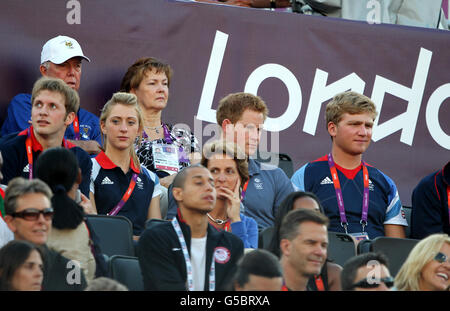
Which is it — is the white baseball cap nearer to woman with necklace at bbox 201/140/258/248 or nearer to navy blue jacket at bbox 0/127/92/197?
navy blue jacket at bbox 0/127/92/197

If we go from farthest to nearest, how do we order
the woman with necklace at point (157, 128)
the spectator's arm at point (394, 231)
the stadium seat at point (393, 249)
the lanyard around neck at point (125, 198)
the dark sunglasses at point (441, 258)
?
the woman with necklace at point (157, 128) → the spectator's arm at point (394, 231) → the lanyard around neck at point (125, 198) → the stadium seat at point (393, 249) → the dark sunglasses at point (441, 258)

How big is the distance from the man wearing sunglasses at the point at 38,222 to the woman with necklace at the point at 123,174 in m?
1.43

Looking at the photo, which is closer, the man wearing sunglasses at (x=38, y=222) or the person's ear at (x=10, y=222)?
the man wearing sunglasses at (x=38, y=222)

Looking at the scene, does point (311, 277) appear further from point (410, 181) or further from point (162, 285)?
point (410, 181)

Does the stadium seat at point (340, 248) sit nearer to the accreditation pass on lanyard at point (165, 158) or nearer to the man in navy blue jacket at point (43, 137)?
the accreditation pass on lanyard at point (165, 158)

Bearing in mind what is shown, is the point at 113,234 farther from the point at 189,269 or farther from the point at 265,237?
the point at 265,237

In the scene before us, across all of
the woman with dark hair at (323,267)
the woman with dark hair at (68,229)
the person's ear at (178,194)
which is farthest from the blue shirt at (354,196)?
the woman with dark hair at (68,229)

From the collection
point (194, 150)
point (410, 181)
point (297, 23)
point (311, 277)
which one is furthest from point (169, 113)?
point (311, 277)

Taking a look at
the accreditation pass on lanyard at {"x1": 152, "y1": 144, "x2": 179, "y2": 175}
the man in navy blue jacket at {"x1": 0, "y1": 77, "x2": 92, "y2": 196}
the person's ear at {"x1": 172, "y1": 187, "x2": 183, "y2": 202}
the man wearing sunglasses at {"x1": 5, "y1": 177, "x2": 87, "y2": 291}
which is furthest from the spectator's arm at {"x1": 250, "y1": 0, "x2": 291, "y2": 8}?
the man wearing sunglasses at {"x1": 5, "y1": 177, "x2": 87, "y2": 291}

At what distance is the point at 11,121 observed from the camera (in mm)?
7293

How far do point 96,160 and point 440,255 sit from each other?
2629 mm

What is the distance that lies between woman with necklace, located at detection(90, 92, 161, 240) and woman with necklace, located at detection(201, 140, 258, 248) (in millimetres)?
558

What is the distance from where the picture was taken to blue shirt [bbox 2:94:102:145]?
724 cm

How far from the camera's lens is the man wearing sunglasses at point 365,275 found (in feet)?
16.5
